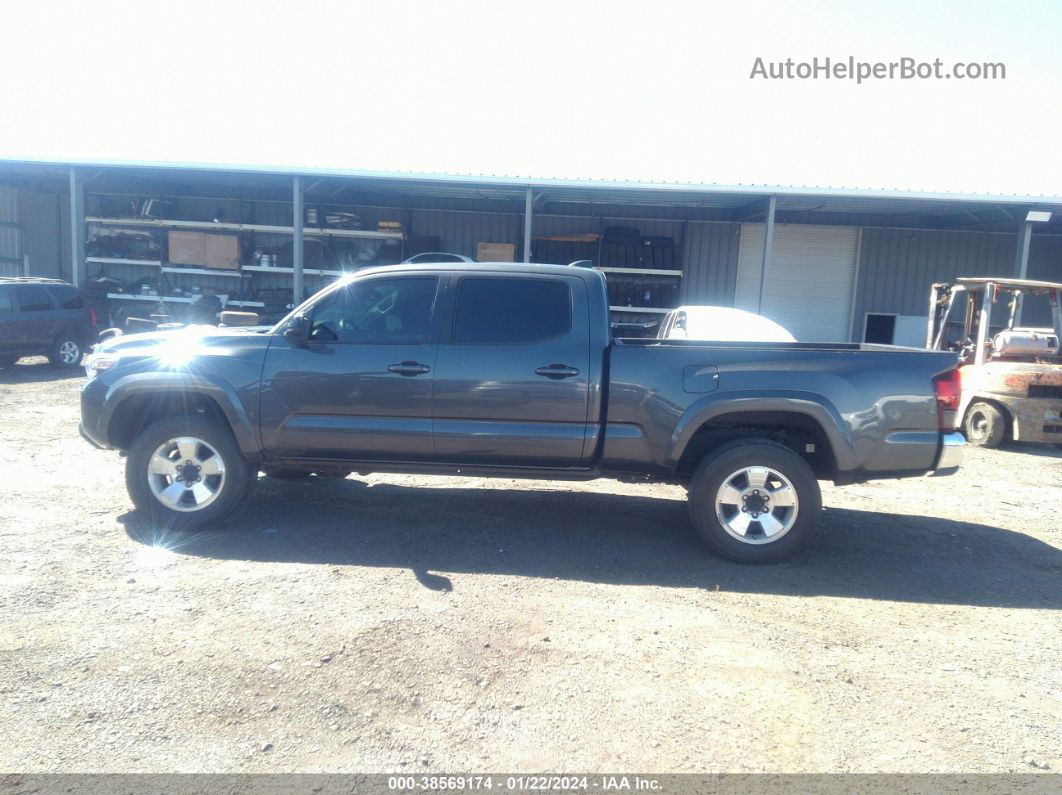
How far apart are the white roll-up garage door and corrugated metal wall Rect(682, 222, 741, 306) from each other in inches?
8.4

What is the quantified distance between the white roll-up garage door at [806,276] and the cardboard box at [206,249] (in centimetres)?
1298

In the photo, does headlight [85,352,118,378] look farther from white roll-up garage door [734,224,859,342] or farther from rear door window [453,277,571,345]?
white roll-up garage door [734,224,859,342]

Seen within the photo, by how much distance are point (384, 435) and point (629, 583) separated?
198 cm

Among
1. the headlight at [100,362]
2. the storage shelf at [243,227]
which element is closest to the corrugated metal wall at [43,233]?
the storage shelf at [243,227]

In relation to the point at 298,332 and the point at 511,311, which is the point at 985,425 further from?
the point at 298,332

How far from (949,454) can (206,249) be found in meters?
19.0

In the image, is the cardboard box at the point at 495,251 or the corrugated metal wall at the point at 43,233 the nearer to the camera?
the cardboard box at the point at 495,251

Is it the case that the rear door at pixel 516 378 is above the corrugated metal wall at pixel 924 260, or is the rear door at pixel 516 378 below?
below

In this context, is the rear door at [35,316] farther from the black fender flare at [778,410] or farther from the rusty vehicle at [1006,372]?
the rusty vehicle at [1006,372]

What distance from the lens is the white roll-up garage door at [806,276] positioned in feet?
68.3

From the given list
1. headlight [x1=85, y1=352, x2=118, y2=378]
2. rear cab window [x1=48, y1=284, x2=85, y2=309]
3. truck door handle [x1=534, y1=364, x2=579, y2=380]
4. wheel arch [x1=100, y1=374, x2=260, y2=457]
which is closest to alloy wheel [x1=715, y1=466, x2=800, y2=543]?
truck door handle [x1=534, y1=364, x2=579, y2=380]

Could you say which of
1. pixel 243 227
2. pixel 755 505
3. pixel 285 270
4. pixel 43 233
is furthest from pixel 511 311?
pixel 43 233

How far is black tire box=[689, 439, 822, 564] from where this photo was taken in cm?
533

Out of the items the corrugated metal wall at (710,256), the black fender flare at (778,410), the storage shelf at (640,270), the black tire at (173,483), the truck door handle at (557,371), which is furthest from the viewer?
the corrugated metal wall at (710,256)
